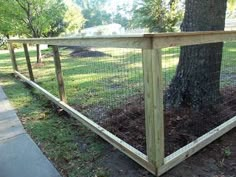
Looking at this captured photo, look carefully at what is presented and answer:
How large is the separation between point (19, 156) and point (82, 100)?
1.76 m

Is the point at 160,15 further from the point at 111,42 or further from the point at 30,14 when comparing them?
the point at 111,42

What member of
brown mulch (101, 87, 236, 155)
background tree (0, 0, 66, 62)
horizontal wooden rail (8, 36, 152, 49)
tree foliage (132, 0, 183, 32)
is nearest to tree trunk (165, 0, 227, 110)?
brown mulch (101, 87, 236, 155)

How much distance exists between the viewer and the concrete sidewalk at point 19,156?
246 cm

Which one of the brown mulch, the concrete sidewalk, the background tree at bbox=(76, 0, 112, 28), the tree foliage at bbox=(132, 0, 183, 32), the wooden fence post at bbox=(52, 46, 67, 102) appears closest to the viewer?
the concrete sidewalk

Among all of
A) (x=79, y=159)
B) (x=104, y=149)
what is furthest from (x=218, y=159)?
(x=79, y=159)

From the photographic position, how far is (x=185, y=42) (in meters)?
1.99

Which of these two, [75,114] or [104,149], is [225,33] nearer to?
[104,149]

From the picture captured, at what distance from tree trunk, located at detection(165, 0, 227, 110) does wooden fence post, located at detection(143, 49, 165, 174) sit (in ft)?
4.19

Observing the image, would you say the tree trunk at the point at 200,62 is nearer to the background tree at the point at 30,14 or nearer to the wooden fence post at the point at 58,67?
the wooden fence post at the point at 58,67

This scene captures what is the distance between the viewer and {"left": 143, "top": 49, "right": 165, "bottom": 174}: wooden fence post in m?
1.81

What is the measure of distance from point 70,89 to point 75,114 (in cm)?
206

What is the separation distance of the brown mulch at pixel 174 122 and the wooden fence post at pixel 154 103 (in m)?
0.48

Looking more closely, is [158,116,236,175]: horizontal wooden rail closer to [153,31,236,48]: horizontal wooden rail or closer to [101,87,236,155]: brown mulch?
[101,87,236,155]: brown mulch

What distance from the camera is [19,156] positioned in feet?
9.08
